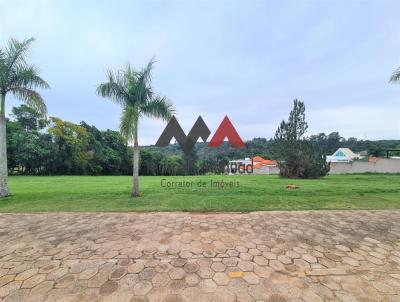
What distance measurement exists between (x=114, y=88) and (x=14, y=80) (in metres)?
3.62

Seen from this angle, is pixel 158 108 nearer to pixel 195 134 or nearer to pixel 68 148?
pixel 195 134

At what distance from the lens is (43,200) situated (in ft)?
21.8

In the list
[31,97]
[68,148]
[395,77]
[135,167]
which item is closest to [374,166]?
[395,77]

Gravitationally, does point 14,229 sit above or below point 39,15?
below

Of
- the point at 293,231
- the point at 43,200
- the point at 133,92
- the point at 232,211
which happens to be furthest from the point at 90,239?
the point at 133,92

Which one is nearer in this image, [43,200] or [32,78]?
[43,200]

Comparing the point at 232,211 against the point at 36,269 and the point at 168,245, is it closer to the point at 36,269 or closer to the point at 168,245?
the point at 168,245

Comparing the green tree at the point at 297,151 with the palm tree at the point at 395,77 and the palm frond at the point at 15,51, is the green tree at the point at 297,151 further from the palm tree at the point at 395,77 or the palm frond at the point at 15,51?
the palm frond at the point at 15,51

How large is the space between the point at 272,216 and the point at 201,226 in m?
1.98

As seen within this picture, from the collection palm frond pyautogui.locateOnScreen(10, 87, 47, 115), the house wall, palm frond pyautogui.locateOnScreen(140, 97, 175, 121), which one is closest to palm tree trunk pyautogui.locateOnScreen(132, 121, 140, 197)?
palm frond pyautogui.locateOnScreen(140, 97, 175, 121)

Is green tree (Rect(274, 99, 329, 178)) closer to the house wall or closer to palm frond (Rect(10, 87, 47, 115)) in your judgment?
the house wall

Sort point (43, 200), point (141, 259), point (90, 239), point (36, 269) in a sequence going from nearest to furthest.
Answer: point (36, 269)
point (141, 259)
point (90, 239)
point (43, 200)

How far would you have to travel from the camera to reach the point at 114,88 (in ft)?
23.5

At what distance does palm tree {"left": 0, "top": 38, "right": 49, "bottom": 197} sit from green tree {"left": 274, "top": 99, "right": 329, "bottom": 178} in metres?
16.0
